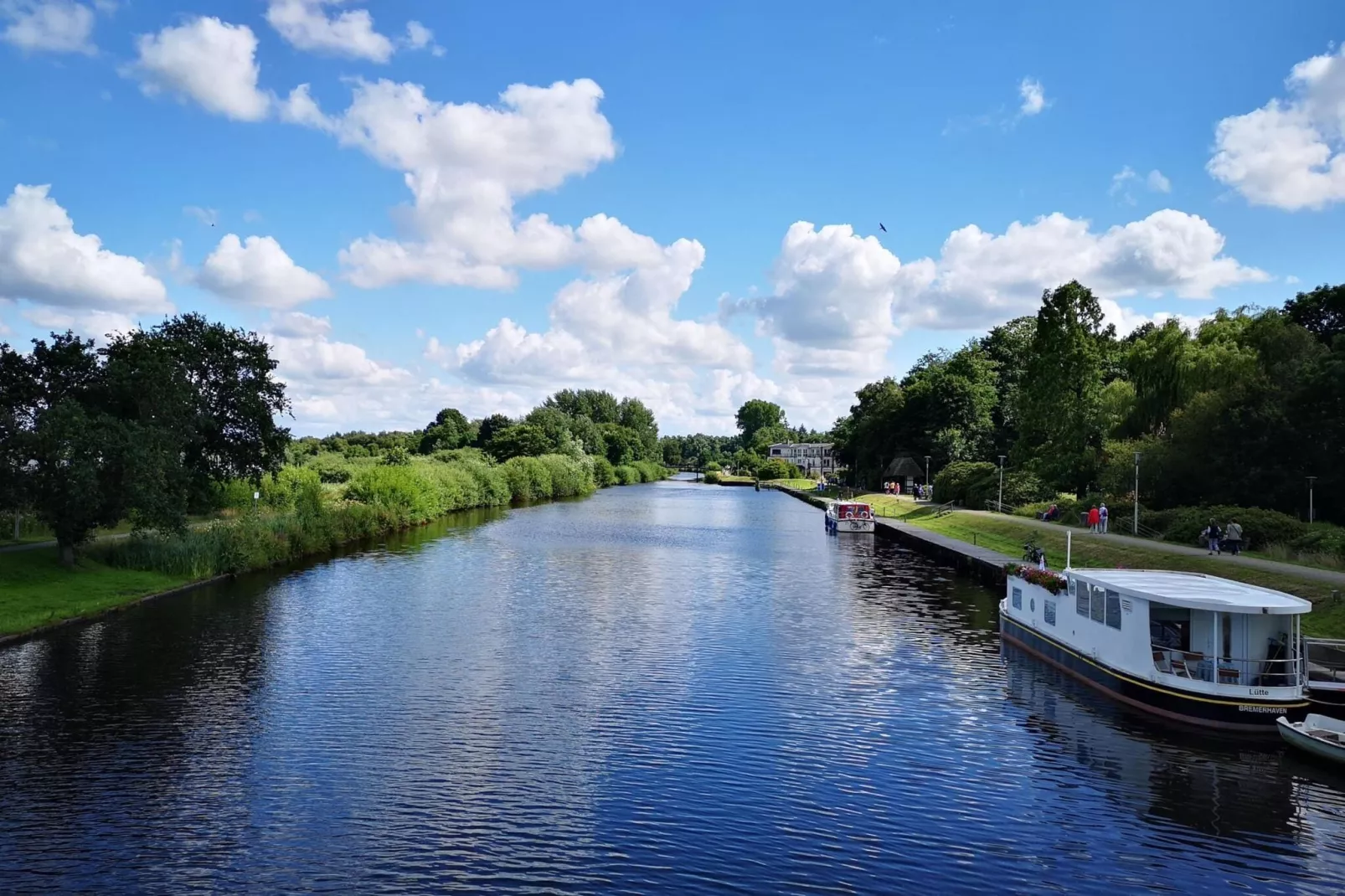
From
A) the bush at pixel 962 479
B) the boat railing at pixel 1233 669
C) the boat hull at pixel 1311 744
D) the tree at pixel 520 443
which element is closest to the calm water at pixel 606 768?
the boat hull at pixel 1311 744

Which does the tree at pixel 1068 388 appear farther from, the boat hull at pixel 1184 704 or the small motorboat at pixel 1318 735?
the small motorboat at pixel 1318 735

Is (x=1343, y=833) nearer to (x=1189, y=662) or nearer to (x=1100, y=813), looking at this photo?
(x=1100, y=813)

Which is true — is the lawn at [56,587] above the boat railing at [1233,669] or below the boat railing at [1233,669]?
below

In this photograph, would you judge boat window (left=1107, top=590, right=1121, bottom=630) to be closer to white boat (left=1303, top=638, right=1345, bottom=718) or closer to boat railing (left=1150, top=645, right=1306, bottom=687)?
boat railing (left=1150, top=645, right=1306, bottom=687)

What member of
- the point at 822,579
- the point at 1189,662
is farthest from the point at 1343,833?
the point at 822,579

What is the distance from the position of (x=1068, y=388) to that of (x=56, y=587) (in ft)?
194

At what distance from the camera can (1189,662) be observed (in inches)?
864

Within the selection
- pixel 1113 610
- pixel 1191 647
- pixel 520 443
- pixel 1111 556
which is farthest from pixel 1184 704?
pixel 520 443

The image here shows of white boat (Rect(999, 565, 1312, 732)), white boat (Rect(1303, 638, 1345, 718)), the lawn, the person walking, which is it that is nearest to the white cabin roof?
white boat (Rect(999, 565, 1312, 732))

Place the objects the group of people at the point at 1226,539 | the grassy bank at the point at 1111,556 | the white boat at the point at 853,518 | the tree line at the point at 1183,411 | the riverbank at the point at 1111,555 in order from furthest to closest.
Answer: the white boat at the point at 853,518 → the tree line at the point at 1183,411 → the group of people at the point at 1226,539 → the riverbank at the point at 1111,555 → the grassy bank at the point at 1111,556

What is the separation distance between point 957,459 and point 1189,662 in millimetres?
73609

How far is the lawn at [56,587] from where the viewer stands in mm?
29812

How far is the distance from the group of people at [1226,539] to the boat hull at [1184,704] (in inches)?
578

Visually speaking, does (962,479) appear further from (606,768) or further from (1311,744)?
(606,768)
